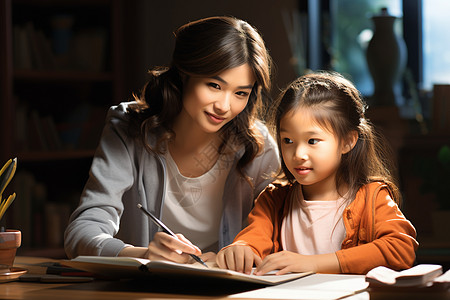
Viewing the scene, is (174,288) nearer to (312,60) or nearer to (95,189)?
(95,189)

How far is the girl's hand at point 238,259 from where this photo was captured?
1.25 meters

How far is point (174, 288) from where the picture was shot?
1072mm

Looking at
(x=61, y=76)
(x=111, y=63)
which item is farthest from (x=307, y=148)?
(x=111, y=63)

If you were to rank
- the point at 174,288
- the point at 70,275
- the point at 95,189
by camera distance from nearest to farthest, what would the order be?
the point at 174,288, the point at 70,275, the point at 95,189

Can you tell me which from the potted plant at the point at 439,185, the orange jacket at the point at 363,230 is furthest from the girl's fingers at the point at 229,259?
the potted plant at the point at 439,185

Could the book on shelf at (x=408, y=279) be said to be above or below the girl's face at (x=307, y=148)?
below

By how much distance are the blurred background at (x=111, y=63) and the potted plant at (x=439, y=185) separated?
21 cm

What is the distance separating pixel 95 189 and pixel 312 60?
199 centimetres

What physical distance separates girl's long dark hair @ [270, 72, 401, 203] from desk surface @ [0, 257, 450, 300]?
1.54 ft

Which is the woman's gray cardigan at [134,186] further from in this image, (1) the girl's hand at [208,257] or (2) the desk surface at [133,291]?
(2) the desk surface at [133,291]

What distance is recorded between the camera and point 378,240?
1295mm

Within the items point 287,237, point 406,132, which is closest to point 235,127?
point 287,237

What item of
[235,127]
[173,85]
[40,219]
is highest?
[173,85]

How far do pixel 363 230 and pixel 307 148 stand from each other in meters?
0.21
